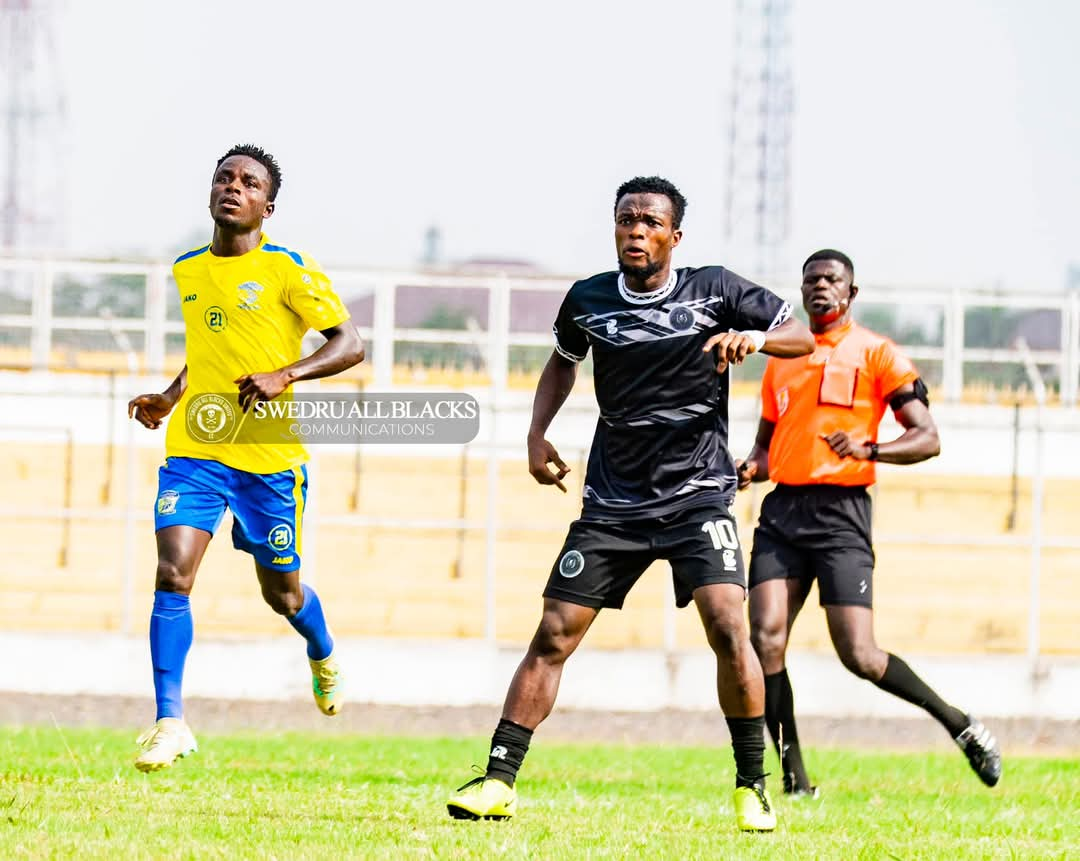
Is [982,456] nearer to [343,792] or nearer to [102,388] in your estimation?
[102,388]

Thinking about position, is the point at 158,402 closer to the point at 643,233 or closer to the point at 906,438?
the point at 643,233

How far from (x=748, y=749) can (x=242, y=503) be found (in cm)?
247

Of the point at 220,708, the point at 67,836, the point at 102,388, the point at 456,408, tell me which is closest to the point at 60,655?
the point at 220,708

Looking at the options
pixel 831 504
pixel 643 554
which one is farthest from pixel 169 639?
pixel 831 504

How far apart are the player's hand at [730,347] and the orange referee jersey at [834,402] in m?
2.22

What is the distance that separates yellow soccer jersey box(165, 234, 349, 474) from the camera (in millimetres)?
8305

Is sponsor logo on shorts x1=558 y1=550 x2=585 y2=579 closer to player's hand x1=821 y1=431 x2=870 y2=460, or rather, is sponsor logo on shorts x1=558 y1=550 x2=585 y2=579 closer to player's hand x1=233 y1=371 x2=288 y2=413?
player's hand x1=233 y1=371 x2=288 y2=413

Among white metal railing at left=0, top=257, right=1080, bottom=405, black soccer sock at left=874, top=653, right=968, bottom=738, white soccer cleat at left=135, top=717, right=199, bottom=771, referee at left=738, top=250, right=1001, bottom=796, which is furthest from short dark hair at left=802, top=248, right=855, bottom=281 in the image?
white metal railing at left=0, top=257, right=1080, bottom=405

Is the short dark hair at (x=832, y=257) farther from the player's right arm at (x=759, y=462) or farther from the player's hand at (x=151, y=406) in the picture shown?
the player's hand at (x=151, y=406)

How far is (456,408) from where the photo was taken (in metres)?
17.7

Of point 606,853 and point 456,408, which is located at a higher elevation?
point 456,408

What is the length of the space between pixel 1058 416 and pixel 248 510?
17157mm

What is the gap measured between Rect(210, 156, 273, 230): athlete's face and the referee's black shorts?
114 inches

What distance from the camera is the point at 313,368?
7984 mm
